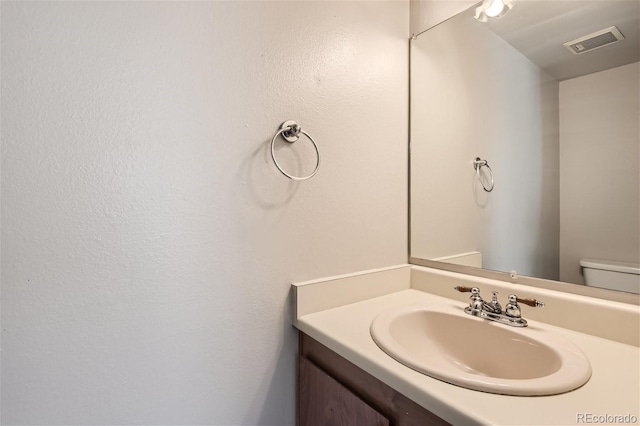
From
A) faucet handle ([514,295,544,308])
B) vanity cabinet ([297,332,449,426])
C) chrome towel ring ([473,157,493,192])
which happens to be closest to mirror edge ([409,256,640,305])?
faucet handle ([514,295,544,308])

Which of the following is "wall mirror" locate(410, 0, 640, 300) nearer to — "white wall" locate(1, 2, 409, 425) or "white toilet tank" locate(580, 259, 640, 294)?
"white toilet tank" locate(580, 259, 640, 294)

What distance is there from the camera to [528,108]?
1008 mm

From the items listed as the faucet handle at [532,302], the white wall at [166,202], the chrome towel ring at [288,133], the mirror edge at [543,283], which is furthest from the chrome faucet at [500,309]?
the chrome towel ring at [288,133]

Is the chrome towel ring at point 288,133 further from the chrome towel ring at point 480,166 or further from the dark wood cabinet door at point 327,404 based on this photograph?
the chrome towel ring at point 480,166

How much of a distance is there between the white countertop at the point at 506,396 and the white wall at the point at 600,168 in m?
0.24

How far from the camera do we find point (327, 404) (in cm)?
79

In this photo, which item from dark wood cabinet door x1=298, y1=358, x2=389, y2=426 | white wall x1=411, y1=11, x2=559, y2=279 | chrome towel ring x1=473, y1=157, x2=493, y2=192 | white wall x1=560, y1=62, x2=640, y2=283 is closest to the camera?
dark wood cabinet door x1=298, y1=358, x2=389, y2=426

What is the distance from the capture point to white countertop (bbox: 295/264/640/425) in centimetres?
48

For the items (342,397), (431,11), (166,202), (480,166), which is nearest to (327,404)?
(342,397)

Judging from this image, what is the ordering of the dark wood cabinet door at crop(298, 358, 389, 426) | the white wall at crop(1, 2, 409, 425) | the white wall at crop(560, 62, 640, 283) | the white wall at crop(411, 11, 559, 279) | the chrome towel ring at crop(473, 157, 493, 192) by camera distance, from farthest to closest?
the chrome towel ring at crop(473, 157, 493, 192)
the white wall at crop(411, 11, 559, 279)
the white wall at crop(560, 62, 640, 283)
the dark wood cabinet door at crop(298, 358, 389, 426)
the white wall at crop(1, 2, 409, 425)

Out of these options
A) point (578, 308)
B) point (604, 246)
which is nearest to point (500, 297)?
point (578, 308)

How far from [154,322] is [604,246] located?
124cm

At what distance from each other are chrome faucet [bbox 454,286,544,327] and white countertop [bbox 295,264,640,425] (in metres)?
0.07

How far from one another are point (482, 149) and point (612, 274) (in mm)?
564
